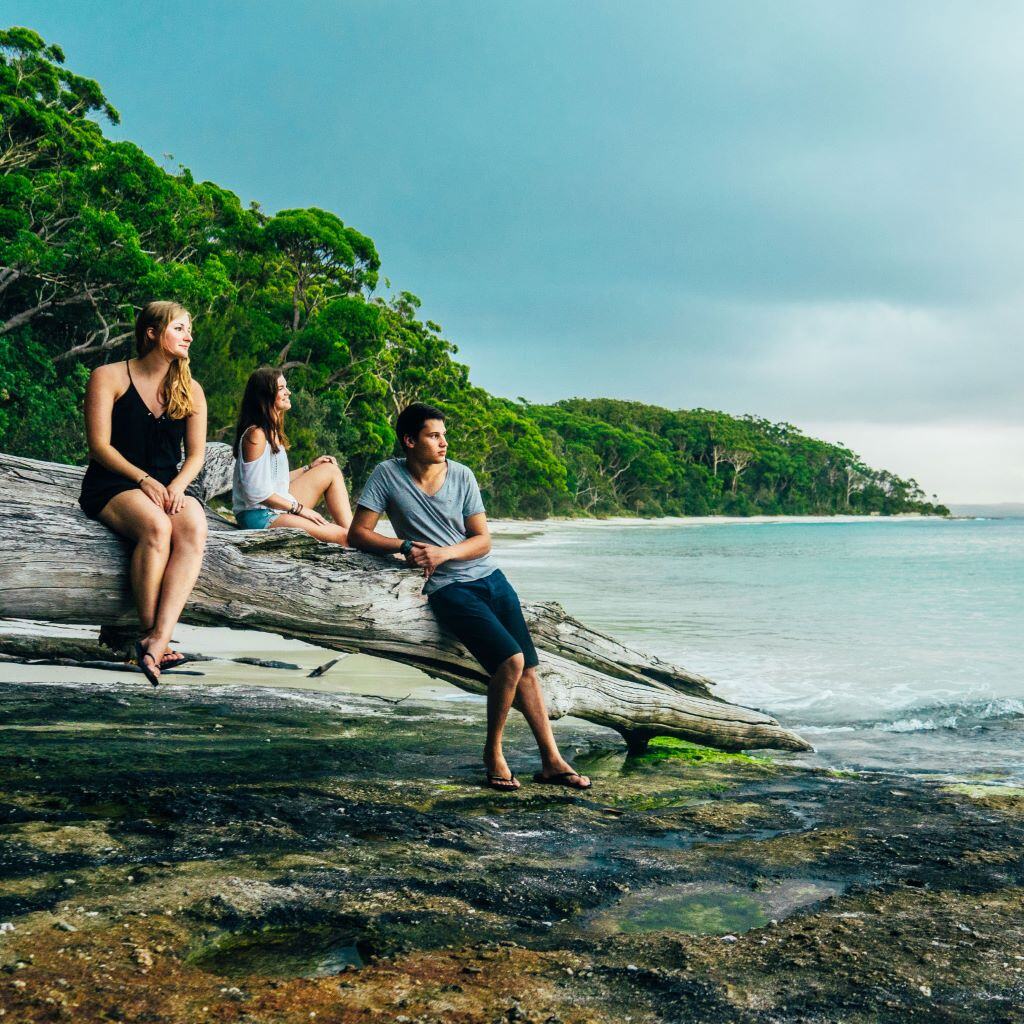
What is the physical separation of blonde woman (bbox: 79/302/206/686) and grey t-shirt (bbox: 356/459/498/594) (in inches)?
36.3

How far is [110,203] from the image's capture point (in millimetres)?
24422

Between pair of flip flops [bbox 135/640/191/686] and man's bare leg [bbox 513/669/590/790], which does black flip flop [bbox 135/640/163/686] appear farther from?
man's bare leg [bbox 513/669/590/790]

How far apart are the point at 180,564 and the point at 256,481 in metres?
1.49

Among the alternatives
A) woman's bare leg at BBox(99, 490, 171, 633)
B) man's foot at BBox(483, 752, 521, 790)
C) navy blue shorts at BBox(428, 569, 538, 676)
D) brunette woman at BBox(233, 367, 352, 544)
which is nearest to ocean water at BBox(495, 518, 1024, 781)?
man's foot at BBox(483, 752, 521, 790)

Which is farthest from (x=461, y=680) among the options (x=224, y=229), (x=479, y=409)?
Result: (x=479, y=409)

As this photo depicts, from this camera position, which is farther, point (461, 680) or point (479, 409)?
point (479, 409)

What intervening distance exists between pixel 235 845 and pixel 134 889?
0.56 metres

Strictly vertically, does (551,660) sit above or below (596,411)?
below

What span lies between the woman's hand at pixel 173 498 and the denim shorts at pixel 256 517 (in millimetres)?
1363

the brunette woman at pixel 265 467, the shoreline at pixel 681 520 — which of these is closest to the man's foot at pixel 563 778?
the brunette woman at pixel 265 467

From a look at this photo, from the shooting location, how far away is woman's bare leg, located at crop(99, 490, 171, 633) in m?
4.16

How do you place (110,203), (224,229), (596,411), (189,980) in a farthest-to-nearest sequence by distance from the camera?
(596,411), (224,229), (110,203), (189,980)

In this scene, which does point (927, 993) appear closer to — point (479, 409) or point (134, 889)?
point (134, 889)

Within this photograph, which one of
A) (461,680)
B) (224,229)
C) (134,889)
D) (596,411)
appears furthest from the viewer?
(596,411)
